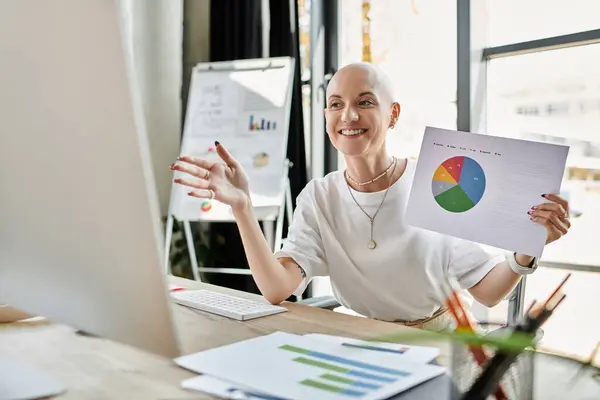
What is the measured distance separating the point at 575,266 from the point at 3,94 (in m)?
2.36

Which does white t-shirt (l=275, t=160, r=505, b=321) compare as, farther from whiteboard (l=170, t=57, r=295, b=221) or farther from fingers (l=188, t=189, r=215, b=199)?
whiteboard (l=170, t=57, r=295, b=221)

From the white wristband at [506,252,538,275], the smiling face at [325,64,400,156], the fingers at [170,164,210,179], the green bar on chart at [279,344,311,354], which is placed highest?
the smiling face at [325,64,400,156]

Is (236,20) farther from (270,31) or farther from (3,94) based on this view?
(3,94)

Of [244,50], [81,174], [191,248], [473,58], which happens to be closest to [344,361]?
[81,174]

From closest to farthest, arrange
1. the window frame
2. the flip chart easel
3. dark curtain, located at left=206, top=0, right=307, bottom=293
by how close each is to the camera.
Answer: the window frame, the flip chart easel, dark curtain, located at left=206, top=0, right=307, bottom=293

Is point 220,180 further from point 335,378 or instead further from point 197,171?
point 335,378

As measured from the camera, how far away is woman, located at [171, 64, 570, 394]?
1.31 meters

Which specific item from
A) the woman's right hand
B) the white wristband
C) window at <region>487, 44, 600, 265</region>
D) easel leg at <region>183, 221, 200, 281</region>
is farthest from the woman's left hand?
easel leg at <region>183, 221, 200, 281</region>

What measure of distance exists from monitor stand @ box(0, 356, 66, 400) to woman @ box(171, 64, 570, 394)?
1.88ft

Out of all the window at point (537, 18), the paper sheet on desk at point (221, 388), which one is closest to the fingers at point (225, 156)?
the paper sheet on desk at point (221, 388)

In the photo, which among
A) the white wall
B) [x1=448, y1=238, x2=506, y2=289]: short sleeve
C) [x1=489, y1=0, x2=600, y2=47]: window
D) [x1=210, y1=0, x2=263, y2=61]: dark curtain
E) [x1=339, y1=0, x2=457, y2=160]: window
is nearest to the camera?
[x1=448, y1=238, x2=506, y2=289]: short sleeve

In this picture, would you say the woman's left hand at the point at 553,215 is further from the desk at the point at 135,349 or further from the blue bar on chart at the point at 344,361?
the blue bar on chart at the point at 344,361

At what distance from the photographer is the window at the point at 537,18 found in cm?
226

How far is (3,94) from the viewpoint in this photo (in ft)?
1.85
